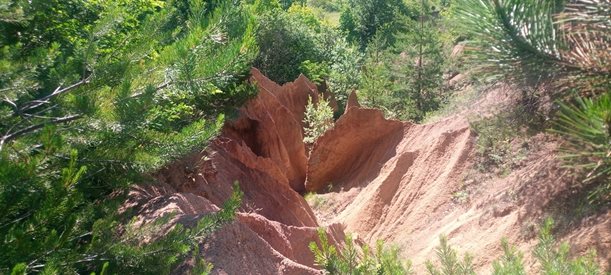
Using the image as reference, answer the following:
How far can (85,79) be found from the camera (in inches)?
247

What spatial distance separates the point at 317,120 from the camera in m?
22.0

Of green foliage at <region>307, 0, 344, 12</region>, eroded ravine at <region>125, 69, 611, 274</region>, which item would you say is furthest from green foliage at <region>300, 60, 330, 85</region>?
green foliage at <region>307, 0, 344, 12</region>

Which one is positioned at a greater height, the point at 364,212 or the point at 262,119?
the point at 262,119

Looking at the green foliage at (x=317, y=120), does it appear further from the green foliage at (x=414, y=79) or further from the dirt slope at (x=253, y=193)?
the green foliage at (x=414, y=79)

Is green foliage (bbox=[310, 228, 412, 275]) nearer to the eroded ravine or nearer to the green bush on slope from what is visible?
the green bush on slope

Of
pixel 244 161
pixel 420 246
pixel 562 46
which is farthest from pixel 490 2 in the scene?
pixel 244 161

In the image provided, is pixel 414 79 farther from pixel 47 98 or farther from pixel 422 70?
pixel 47 98

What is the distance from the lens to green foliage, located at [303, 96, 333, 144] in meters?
21.8

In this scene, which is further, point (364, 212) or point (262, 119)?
point (262, 119)

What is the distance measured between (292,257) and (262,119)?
836 centimetres

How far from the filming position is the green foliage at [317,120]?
21.8 m

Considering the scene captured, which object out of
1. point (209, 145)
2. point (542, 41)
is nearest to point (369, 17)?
point (209, 145)

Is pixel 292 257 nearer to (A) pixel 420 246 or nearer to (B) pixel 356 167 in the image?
(A) pixel 420 246

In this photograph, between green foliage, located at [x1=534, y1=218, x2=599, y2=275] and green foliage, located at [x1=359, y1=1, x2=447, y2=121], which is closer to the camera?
green foliage, located at [x1=534, y1=218, x2=599, y2=275]
